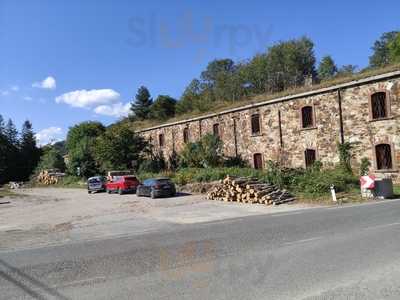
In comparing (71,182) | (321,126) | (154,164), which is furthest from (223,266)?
(71,182)

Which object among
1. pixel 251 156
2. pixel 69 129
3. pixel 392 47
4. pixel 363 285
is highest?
pixel 392 47

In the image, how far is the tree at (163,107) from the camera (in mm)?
83562

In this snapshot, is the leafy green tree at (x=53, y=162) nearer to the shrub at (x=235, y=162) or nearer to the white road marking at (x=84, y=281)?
the shrub at (x=235, y=162)

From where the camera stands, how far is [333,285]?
6137 millimetres

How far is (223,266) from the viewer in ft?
25.2

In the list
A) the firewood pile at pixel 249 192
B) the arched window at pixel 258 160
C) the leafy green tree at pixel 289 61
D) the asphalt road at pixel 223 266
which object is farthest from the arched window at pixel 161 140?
the asphalt road at pixel 223 266

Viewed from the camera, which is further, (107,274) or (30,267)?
(30,267)

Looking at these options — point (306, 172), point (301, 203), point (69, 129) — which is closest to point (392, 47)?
point (306, 172)

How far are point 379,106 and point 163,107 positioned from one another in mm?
62085

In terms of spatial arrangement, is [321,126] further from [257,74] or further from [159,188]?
[257,74]

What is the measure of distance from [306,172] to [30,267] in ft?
66.0

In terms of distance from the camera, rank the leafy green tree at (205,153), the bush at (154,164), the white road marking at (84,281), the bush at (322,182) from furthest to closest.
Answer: the bush at (154,164) → the leafy green tree at (205,153) → the bush at (322,182) → the white road marking at (84,281)

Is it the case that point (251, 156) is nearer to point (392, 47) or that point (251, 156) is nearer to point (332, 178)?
point (332, 178)

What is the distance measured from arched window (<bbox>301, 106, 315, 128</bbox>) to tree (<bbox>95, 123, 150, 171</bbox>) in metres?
20.7
